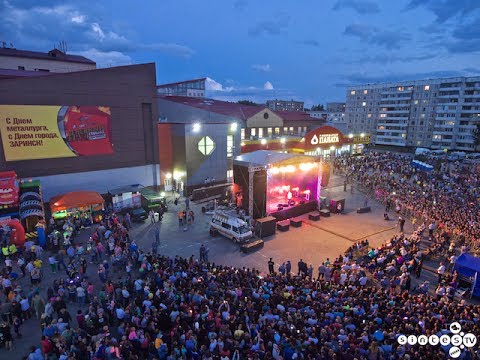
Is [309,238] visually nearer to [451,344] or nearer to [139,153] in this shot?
[451,344]

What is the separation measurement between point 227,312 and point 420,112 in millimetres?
93614

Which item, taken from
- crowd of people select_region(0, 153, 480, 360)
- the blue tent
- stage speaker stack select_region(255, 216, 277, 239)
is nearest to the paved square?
stage speaker stack select_region(255, 216, 277, 239)

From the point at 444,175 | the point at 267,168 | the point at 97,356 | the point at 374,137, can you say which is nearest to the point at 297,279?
the point at 97,356

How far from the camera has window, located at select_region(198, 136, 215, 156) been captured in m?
34.2

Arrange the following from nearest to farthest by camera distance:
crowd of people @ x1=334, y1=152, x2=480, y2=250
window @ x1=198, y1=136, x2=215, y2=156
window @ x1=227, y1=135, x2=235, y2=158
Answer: crowd of people @ x1=334, y1=152, x2=480, y2=250 → window @ x1=198, y1=136, x2=215, y2=156 → window @ x1=227, y1=135, x2=235, y2=158

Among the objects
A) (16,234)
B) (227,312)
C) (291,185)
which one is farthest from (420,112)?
(16,234)

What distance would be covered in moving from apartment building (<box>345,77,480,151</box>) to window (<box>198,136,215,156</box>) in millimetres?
75196

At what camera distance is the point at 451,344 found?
33.9ft

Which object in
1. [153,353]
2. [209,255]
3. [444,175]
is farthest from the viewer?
[444,175]

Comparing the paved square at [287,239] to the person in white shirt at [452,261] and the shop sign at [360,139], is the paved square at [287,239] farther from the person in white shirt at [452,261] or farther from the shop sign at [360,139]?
the shop sign at [360,139]

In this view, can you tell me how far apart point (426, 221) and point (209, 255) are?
18.7 meters

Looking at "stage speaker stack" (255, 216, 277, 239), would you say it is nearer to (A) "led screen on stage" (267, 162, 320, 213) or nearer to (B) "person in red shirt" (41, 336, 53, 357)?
(A) "led screen on stage" (267, 162, 320, 213)

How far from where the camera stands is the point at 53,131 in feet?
88.3

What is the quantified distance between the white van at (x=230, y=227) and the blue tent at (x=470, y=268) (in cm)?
1270
